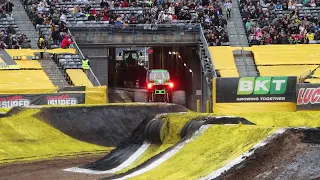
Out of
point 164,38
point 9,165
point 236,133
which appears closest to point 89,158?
point 9,165

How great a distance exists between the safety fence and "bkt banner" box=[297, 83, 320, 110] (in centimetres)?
13

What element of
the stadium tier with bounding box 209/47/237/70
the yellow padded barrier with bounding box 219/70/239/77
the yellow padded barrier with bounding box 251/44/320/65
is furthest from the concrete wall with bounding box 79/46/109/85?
the yellow padded barrier with bounding box 251/44/320/65

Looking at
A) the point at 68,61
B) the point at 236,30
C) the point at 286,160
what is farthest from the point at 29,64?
the point at 286,160

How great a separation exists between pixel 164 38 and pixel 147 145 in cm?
2488

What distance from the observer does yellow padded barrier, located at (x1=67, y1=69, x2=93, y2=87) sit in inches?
1420

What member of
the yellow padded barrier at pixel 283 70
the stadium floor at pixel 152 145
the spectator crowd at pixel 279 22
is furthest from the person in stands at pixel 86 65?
the stadium floor at pixel 152 145

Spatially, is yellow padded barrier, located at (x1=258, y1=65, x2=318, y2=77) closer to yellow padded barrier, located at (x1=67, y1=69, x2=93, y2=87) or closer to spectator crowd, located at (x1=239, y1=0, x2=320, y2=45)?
spectator crowd, located at (x1=239, y1=0, x2=320, y2=45)

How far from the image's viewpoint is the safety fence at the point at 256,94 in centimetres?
2773

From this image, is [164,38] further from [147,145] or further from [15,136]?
[147,145]

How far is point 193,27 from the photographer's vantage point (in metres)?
41.0

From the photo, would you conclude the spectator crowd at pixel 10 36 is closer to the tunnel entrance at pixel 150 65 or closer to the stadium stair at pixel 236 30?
the tunnel entrance at pixel 150 65

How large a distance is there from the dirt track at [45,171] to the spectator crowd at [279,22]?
23.0 metres

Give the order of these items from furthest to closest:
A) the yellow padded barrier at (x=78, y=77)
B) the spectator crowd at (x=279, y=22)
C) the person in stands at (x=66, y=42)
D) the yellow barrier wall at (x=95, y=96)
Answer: the spectator crowd at (x=279, y=22)
the person in stands at (x=66, y=42)
the yellow padded barrier at (x=78, y=77)
the yellow barrier wall at (x=95, y=96)

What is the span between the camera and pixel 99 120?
941 inches
